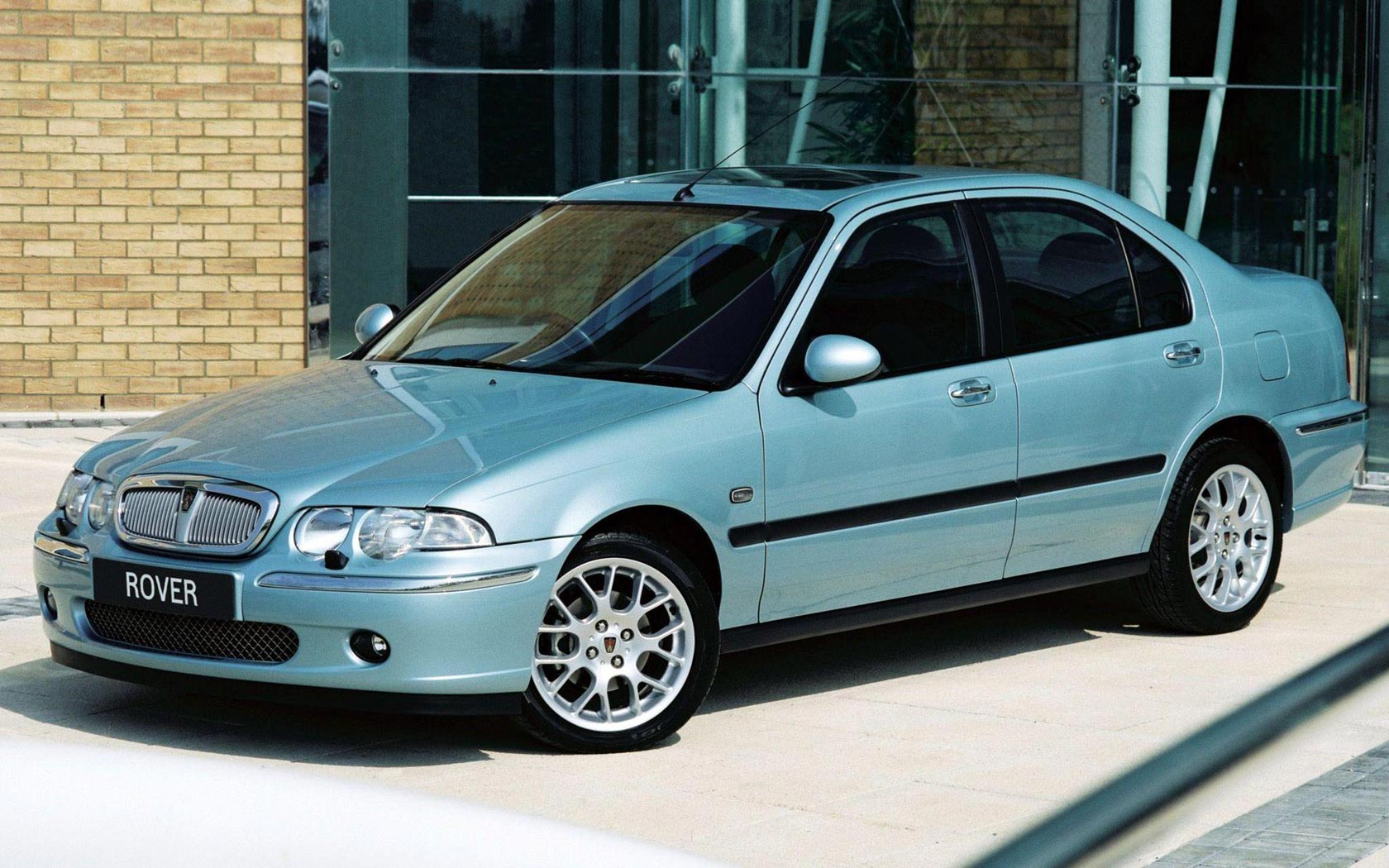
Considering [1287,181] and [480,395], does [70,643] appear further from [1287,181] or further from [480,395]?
[1287,181]

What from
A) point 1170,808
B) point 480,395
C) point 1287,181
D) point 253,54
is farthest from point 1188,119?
point 1170,808

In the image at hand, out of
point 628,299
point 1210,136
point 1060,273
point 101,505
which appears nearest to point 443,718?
point 101,505

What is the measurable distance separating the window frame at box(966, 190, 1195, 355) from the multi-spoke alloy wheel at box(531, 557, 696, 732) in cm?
155

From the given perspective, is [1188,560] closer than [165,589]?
No

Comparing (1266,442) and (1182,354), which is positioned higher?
(1182,354)

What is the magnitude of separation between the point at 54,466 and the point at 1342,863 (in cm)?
825

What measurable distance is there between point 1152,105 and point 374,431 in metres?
8.56

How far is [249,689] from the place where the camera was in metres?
5.41

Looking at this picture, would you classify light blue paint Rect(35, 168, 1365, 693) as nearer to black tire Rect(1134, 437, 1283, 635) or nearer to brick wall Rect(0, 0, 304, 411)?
black tire Rect(1134, 437, 1283, 635)

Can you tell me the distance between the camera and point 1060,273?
6793 millimetres

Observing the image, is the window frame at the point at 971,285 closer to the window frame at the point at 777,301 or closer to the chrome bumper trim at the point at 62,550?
the window frame at the point at 777,301

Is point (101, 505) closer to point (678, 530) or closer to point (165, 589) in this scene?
point (165, 589)

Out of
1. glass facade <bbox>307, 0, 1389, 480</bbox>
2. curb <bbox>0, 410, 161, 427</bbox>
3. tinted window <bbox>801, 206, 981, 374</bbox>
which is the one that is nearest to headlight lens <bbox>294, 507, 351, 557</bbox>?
tinted window <bbox>801, 206, 981, 374</bbox>

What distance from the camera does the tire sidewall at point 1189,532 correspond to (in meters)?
7.02
